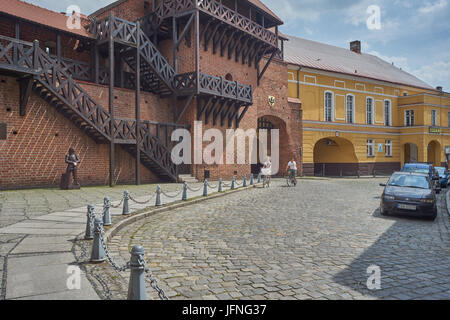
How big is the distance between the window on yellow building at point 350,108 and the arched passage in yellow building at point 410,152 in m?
9.72

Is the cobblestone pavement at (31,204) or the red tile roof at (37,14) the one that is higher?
the red tile roof at (37,14)

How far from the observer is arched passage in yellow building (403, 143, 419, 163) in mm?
38750

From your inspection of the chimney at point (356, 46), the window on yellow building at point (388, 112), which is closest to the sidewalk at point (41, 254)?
the window on yellow building at point (388, 112)

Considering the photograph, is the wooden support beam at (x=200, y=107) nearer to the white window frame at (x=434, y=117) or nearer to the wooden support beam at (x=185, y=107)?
the wooden support beam at (x=185, y=107)

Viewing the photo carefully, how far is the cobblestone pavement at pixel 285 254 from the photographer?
420 centimetres

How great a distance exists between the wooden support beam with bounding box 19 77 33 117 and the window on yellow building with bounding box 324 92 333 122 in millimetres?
24963

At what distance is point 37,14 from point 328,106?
24514 mm

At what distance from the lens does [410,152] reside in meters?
39.6

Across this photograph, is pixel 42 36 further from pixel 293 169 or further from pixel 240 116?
pixel 293 169

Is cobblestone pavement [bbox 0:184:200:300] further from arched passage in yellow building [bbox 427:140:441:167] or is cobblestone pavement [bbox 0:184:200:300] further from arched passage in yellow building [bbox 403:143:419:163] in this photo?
arched passage in yellow building [bbox 427:140:441:167]

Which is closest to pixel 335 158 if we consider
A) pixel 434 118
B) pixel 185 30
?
pixel 434 118

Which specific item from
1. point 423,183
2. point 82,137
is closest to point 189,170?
point 82,137

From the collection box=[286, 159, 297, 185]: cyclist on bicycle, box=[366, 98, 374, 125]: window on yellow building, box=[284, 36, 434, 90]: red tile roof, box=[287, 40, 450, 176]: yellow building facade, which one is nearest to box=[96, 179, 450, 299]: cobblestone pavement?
box=[286, 159, 297, 185]: cyclist on bicycle
